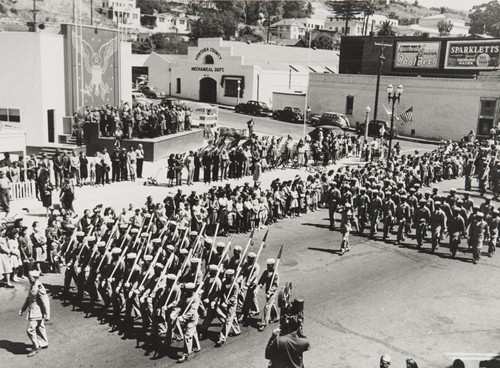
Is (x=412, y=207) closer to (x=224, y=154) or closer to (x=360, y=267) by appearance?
(x=360, y=267)

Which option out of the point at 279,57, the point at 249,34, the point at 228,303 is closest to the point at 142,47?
the point at 249,34

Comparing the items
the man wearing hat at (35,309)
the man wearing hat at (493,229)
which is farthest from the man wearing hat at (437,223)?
the man wearing hat at (35,309)

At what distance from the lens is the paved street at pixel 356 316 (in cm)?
987

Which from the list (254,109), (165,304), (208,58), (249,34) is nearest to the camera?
(165,304)

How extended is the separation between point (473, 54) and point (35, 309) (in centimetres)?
4325

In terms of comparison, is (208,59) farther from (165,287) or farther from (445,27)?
(445,27)

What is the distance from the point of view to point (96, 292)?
39.0 ft

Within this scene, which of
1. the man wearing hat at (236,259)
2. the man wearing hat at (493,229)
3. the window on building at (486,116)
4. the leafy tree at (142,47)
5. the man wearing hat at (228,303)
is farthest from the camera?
the leafy tree at (142,47)

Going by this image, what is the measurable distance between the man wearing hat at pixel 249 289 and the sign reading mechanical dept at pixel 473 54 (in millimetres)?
38722

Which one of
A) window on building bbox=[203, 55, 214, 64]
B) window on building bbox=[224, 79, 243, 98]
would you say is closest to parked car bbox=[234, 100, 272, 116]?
window on building bbox=[224, 79, 243, 98]

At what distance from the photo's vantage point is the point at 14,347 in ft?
32.9

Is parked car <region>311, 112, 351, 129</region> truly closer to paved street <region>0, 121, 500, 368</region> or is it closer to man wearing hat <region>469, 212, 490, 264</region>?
paved street <region>0, 121, 500, 368</region>

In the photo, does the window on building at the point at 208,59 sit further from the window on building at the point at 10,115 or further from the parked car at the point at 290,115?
the window on building at the point at 10,115

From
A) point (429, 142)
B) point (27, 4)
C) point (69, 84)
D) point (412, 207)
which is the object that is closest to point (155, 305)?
point (412, 207)
